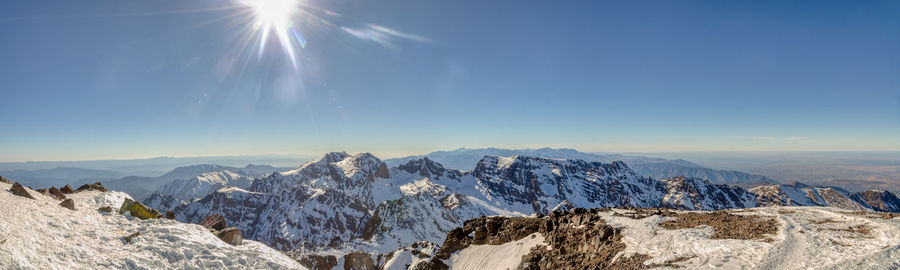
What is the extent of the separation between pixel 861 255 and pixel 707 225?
973 centimetres

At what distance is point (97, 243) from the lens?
16531 mm

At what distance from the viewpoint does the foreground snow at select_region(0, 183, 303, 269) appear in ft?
44.9

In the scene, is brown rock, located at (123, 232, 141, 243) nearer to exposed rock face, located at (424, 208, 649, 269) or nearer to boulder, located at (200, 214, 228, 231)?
boulder, located at (200, 214, 228, 231)

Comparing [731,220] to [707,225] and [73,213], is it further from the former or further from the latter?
[73,213]

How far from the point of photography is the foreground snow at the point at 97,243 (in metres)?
13.7

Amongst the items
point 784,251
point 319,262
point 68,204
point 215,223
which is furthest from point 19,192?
point 319,262

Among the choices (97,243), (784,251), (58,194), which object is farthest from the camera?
(58,194)

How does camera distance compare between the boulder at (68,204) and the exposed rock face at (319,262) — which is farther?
the exposed rock face at (319,262)

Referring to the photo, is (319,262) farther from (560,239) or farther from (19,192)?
(560,239)

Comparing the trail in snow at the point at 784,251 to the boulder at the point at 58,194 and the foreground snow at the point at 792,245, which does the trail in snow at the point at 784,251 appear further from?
the boulder at the point at 58,194

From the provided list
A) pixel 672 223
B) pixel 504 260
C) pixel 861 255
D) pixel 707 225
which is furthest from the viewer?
pixel 504 260

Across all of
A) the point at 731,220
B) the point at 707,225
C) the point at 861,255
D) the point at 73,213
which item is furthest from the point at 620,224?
the point at 73,213

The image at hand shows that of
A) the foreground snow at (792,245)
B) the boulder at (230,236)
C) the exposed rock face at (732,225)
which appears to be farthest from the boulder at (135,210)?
the exposed rock face at (732,225)

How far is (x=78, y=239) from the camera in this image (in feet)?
52.9
